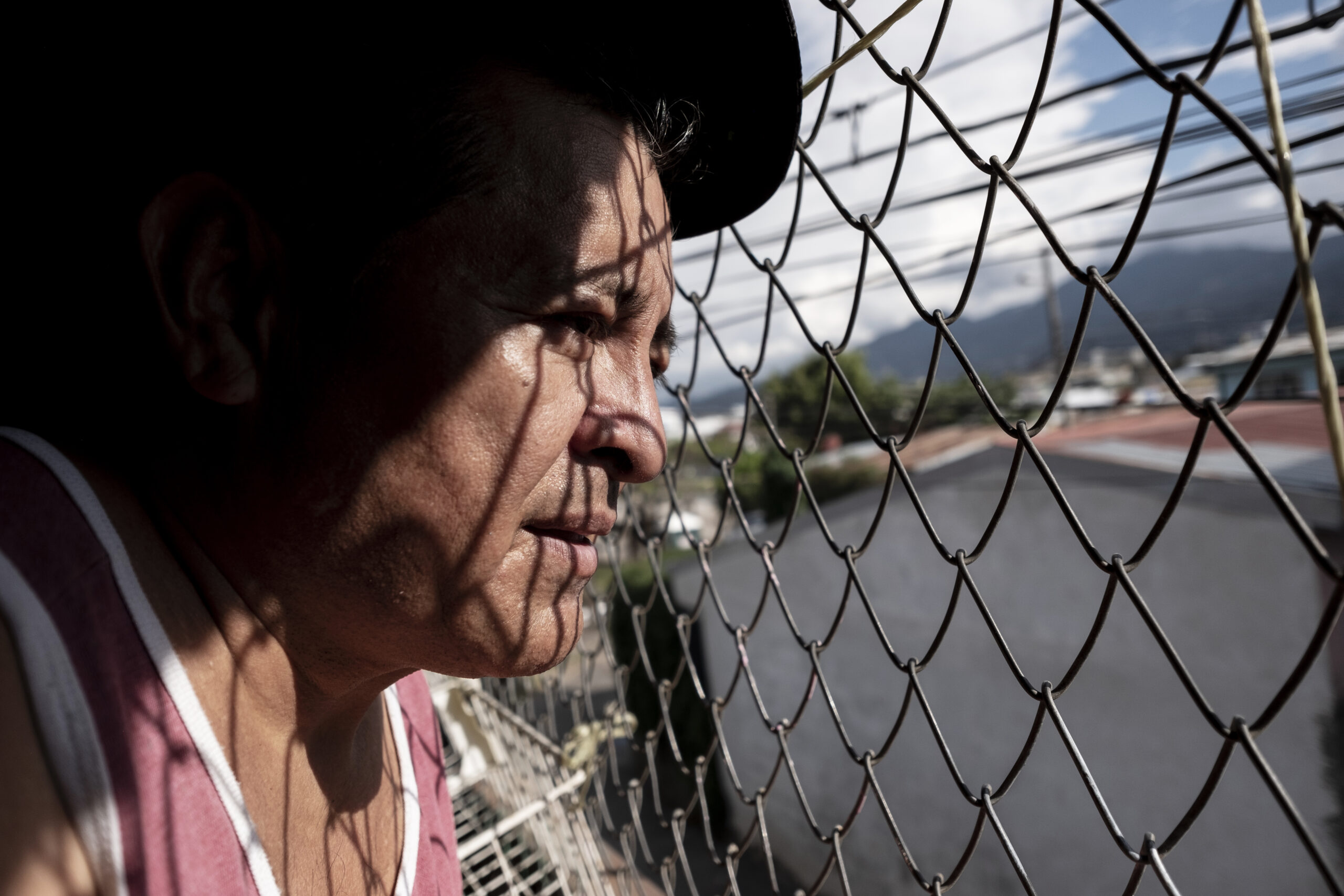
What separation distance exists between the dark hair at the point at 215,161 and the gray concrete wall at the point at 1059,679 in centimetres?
622

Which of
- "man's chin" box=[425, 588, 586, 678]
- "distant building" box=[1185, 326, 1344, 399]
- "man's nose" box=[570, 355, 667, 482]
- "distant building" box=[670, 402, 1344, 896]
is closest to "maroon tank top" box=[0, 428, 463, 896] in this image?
"man's chin" box=[425, 588, 586, 678]

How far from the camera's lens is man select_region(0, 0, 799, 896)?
Answer: 0.80 meters

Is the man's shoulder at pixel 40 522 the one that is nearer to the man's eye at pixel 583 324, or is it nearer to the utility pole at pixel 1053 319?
the man's eye at pixel 583 324

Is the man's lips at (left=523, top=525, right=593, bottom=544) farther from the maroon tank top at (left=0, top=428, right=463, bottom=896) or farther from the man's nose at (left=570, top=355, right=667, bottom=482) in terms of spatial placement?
the maroon tank top at (left=0, top=428, right=463, bottom=896)

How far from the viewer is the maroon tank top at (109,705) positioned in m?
0.68

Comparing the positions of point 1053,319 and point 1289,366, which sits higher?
point 1053,319

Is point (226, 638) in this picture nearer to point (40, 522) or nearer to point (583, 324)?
point (40, 522)

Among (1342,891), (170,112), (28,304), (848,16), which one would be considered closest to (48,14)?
(170,112)

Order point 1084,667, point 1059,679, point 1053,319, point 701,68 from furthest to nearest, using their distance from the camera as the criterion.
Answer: point 1053,319, point 1059,679, point 1084,667, point 701,68

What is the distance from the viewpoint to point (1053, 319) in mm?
19844

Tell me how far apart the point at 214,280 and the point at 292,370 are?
122mm

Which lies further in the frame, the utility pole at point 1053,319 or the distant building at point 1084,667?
the utility pole at point 1053,319

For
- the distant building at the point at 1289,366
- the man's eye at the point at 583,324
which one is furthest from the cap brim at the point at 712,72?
the distant building at the point at 1289,366

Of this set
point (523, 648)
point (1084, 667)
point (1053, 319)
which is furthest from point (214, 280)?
point (1053, 319)
